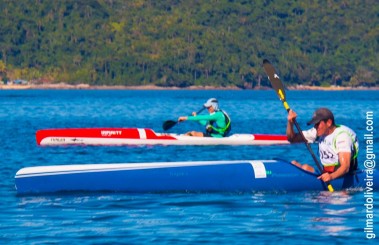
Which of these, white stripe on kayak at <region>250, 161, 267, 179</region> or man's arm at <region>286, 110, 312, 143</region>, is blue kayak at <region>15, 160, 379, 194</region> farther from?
man's arm at <region>286, 110, 312, 143</region>

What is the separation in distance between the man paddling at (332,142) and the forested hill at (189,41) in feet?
469

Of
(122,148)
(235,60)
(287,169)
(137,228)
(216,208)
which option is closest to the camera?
(137,228)

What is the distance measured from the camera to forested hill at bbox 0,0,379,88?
519 feet

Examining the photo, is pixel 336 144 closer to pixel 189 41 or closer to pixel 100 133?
pixel 100 133

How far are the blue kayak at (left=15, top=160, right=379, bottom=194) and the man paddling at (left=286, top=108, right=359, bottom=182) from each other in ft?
1.32

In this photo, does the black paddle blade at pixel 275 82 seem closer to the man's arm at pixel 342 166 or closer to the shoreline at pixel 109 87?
the man's arm at pixel 342 166

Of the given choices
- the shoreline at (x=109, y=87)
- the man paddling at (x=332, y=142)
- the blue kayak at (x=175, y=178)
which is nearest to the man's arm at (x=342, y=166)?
the man paddling at (x=332, y=142)

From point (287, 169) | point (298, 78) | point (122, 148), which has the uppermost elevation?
point (287, 169)

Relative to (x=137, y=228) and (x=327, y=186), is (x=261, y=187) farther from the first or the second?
(x=137, y=228)

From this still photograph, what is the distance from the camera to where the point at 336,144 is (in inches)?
543

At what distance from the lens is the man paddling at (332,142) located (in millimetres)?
13586

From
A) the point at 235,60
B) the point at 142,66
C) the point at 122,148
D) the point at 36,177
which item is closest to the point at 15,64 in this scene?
the point at 142,66

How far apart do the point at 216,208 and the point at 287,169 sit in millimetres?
1363

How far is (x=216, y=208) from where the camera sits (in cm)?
1352
